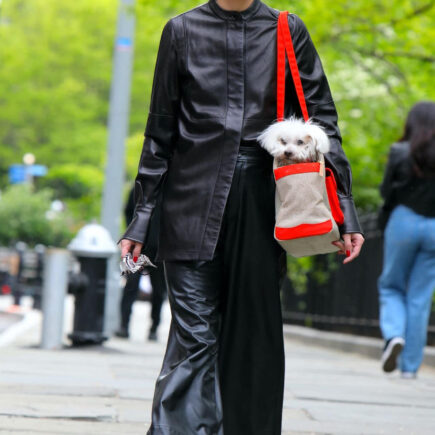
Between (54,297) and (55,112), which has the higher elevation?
(55,112)

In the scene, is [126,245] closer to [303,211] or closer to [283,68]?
[303,211]

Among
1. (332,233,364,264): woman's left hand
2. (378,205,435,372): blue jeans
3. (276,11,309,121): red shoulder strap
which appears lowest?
(378,205,435,372): blue jeans

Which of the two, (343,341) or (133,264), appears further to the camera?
(343,341)

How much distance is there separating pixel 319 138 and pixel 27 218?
3923cm

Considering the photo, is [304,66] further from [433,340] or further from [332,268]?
[332,268]

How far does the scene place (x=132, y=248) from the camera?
11.9ft

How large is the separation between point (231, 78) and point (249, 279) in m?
0.69

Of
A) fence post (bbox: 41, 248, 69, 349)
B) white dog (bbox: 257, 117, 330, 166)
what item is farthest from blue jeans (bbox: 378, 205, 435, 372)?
white dog (bbox: 257, 117, 330, 166)

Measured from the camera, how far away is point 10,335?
12.3 m

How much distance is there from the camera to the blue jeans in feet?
25.9

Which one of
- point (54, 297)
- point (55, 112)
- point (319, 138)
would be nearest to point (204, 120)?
point (319, 138)

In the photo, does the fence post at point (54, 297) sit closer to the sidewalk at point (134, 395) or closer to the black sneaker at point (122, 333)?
the sidewalk at point (134, 395)

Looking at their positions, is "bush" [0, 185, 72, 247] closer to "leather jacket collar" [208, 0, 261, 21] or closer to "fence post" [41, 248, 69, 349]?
"fence post" [41, 248, 69, 349]

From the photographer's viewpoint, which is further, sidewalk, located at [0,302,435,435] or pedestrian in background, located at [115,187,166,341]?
pedestrian in background, located at [115,187,166,341]
